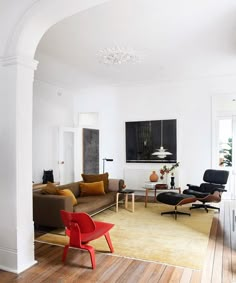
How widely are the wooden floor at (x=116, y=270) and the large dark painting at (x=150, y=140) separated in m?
3.94

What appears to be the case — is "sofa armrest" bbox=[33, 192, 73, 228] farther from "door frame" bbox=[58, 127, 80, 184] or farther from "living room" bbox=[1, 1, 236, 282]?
"door frame" bbox=[58, 127, 80, 184]

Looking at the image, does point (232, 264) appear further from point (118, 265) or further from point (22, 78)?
point (22, 78)

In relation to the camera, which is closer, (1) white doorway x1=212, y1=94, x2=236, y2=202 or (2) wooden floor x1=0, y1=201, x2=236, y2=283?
(2) wooden floor x1=0, y1=201, x2=236, y2=283

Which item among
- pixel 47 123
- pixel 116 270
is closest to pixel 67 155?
pixel 47 123

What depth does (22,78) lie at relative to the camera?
2.88m

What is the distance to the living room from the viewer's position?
21.8ft

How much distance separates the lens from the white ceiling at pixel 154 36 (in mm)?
3484

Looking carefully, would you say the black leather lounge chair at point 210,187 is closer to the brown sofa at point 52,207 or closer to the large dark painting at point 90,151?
the brown sofa at point 52,207

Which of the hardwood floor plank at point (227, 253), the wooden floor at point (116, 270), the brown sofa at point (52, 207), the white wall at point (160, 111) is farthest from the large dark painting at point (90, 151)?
the wooden floor at point (116, 270)

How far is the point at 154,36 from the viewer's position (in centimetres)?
432

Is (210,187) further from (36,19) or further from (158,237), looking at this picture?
(36,19)

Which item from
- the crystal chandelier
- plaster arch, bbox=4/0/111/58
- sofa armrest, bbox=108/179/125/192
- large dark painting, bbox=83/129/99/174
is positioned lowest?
sofa armrest, bbox=108/179/125/192

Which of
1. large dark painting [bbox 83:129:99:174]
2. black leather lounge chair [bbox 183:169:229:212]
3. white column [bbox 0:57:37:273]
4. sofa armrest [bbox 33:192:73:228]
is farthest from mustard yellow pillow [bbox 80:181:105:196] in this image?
large dark painting [bbox 83:129:99:174]

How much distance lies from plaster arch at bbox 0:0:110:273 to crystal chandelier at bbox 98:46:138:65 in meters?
2.11
